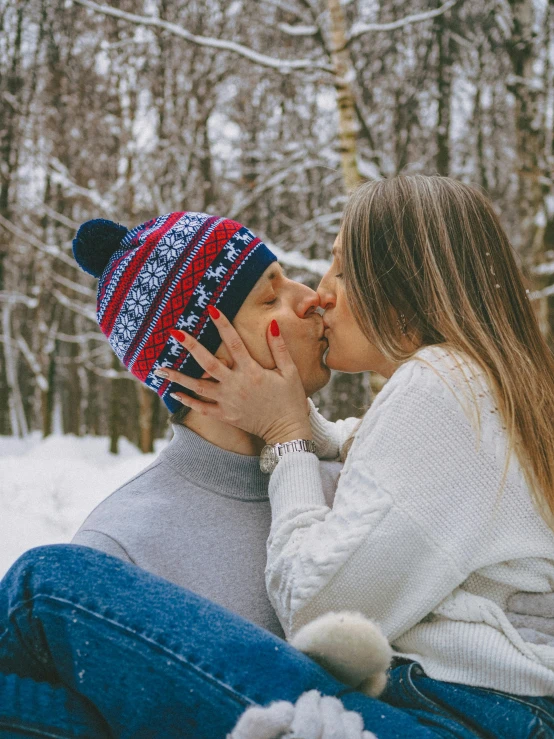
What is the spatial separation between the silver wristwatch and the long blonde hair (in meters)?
0.33

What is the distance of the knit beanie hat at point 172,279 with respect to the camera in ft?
6.44

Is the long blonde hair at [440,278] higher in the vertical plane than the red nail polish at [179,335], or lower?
higher

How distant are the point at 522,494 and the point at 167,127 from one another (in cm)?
991

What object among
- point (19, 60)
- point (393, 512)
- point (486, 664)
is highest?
point (19, 60)

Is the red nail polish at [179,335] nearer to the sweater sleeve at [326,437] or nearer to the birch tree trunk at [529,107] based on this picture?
the sweater sleeve at [326,437]

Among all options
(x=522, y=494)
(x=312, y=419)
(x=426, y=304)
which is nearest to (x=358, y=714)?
(x=522, y=494)

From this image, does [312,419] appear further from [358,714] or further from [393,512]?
[358,714]

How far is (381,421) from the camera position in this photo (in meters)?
1.55

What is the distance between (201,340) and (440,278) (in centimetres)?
71

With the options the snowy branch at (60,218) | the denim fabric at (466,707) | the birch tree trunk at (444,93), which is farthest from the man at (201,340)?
the snowy branch at (60,218)

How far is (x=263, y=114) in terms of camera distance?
386 inches

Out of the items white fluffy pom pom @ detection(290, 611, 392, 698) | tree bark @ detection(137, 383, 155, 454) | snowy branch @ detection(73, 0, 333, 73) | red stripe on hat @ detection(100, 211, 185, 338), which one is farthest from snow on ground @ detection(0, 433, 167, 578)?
snowy branch @ detection(73, 0, 333, 73)

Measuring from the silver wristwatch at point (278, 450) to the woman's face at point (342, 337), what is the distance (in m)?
0.30

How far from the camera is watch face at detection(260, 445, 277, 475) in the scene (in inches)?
72.6
